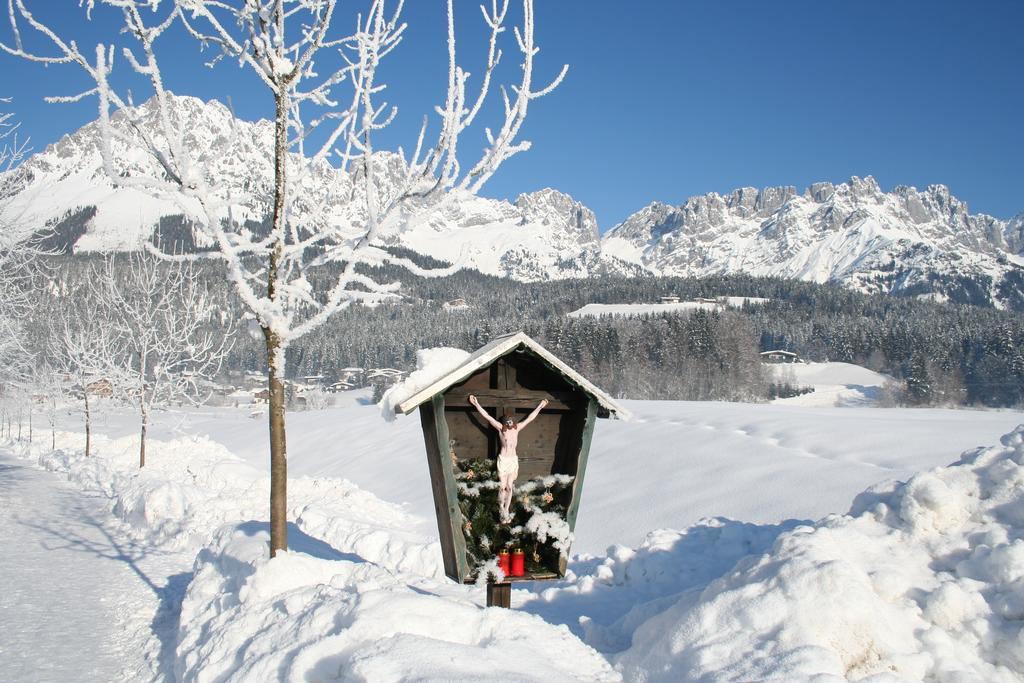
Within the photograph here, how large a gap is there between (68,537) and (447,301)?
526ft

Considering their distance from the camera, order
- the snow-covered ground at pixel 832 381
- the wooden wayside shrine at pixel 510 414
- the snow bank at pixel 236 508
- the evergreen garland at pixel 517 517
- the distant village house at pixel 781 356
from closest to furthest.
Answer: the wooden wayside shrine at pixel 510 414
the evergreen garland at pixel 517 517
the snow bank at pixel 236 508
the snow-covered ground at pixel 832 381
the distant village house at pixel 781 356

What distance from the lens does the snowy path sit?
7379 millimetres

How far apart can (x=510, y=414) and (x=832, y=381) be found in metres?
92.4

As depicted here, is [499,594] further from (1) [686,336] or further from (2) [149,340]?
(1) [686,336]

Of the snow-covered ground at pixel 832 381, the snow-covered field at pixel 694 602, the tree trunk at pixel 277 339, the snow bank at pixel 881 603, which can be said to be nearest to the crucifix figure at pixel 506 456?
the snow-covered field at pixel 694 602

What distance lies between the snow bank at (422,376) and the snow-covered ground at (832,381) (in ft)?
224

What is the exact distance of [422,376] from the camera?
280 inches

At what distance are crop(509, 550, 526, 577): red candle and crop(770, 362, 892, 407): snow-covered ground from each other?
2662 inches

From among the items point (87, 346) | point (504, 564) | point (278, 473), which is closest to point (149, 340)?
point (87, 346)

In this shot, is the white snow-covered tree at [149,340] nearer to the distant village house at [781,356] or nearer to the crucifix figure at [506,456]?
the crucifix figure at [506,456]

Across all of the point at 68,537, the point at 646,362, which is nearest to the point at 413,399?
the point at 68,537

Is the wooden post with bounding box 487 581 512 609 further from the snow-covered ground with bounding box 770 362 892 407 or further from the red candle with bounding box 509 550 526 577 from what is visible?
the snow-covered ground with bounding box 770 362 892 407

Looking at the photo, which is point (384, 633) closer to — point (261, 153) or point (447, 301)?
point (261, 153)

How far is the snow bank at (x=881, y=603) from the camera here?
4984 millimetres
